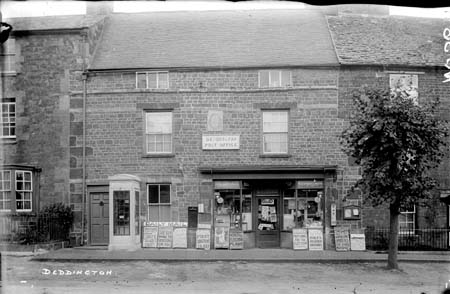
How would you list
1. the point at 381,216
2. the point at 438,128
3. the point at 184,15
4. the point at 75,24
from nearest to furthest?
the point at 438,128, the point at 75,24, the point at 184,15, the point at 381,216

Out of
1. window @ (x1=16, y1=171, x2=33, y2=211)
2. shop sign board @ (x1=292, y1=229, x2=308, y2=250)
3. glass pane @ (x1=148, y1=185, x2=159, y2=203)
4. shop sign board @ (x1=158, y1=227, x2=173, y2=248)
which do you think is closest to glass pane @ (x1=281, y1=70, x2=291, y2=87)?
shop sign board @ (x1=292, y1=229, x2=308, y2=250)

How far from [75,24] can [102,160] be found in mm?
3490

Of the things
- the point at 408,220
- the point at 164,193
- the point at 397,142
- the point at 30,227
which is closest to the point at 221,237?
the point at 164,193

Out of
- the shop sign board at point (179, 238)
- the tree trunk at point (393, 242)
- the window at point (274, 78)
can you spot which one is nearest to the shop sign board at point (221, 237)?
the shop sign board at point (179, 238)

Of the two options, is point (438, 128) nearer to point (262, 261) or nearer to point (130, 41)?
point (262, 261)

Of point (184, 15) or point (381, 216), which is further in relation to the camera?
point (381, 216)

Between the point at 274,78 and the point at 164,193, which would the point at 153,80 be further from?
the point at 274,78

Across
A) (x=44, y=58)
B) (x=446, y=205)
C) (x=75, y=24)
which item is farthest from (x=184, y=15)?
(x=446, y=205)

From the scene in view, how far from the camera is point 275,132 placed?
15.3m

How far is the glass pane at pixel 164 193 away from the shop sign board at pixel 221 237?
1661 millimetres

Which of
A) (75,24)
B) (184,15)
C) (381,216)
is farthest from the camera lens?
(381,216)

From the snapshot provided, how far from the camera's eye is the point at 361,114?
1268 centimetres

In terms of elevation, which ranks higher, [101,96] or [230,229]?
[101,96]

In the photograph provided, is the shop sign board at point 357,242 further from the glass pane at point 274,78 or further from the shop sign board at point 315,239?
the glass pane at point 274,78
